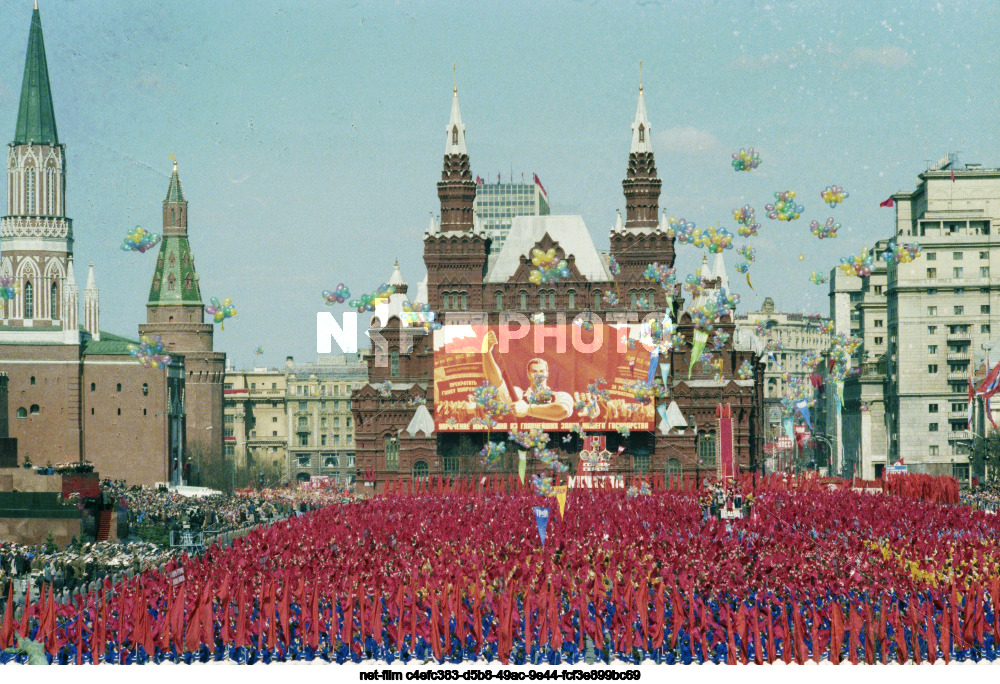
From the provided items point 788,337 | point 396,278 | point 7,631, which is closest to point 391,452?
point 396,278

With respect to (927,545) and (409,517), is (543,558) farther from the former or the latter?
(409,517)

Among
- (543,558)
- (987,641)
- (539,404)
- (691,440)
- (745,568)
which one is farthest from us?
(691,440)

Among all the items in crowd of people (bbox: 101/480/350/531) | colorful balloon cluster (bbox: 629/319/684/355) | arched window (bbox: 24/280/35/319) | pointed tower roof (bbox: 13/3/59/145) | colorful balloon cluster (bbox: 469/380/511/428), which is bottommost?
crowd of people (bbox: 101/480/350/531)

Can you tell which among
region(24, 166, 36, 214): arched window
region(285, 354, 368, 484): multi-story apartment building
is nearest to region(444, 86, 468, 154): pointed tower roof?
region(24, 166, 36, 214): arched window

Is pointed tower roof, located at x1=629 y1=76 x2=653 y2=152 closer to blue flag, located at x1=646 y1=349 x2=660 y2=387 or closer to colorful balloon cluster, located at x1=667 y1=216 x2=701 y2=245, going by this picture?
blue flag, located at x1=646 y1=349 x2=660 y2=387

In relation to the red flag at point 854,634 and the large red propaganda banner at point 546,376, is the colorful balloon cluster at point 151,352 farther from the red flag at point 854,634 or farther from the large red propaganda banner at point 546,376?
the red flag at point 854,634

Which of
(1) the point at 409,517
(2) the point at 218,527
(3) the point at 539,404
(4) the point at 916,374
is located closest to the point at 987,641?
(1) the point at 409,517
